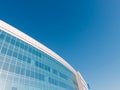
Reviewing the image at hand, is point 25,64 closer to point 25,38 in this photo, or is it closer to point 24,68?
point 24,68

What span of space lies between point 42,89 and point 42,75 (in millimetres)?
3827

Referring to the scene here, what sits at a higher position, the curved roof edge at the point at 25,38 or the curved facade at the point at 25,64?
the curved roof edge at the point at 25,38

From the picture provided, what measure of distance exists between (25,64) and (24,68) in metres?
1.12

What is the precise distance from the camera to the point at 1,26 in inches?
1065

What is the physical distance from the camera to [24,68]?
28.1 m

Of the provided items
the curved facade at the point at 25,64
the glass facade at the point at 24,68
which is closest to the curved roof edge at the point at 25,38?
the curved facade at the point at 25,64

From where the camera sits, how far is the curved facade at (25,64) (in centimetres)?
2411

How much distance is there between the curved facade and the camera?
24.1m

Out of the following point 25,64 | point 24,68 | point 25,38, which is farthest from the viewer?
point 25,38

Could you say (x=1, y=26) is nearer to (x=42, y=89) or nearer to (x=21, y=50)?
(x=21, y=50)

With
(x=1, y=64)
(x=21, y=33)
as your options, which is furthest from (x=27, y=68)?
(x=21, y=33)

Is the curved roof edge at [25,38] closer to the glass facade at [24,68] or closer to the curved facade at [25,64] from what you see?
the curved facade at [25,64]

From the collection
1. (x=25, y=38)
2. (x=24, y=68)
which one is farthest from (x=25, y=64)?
(x=25, y=38)

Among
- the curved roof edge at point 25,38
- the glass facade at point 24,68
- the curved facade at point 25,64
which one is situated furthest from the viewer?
the curved roof edge at point 25,38
